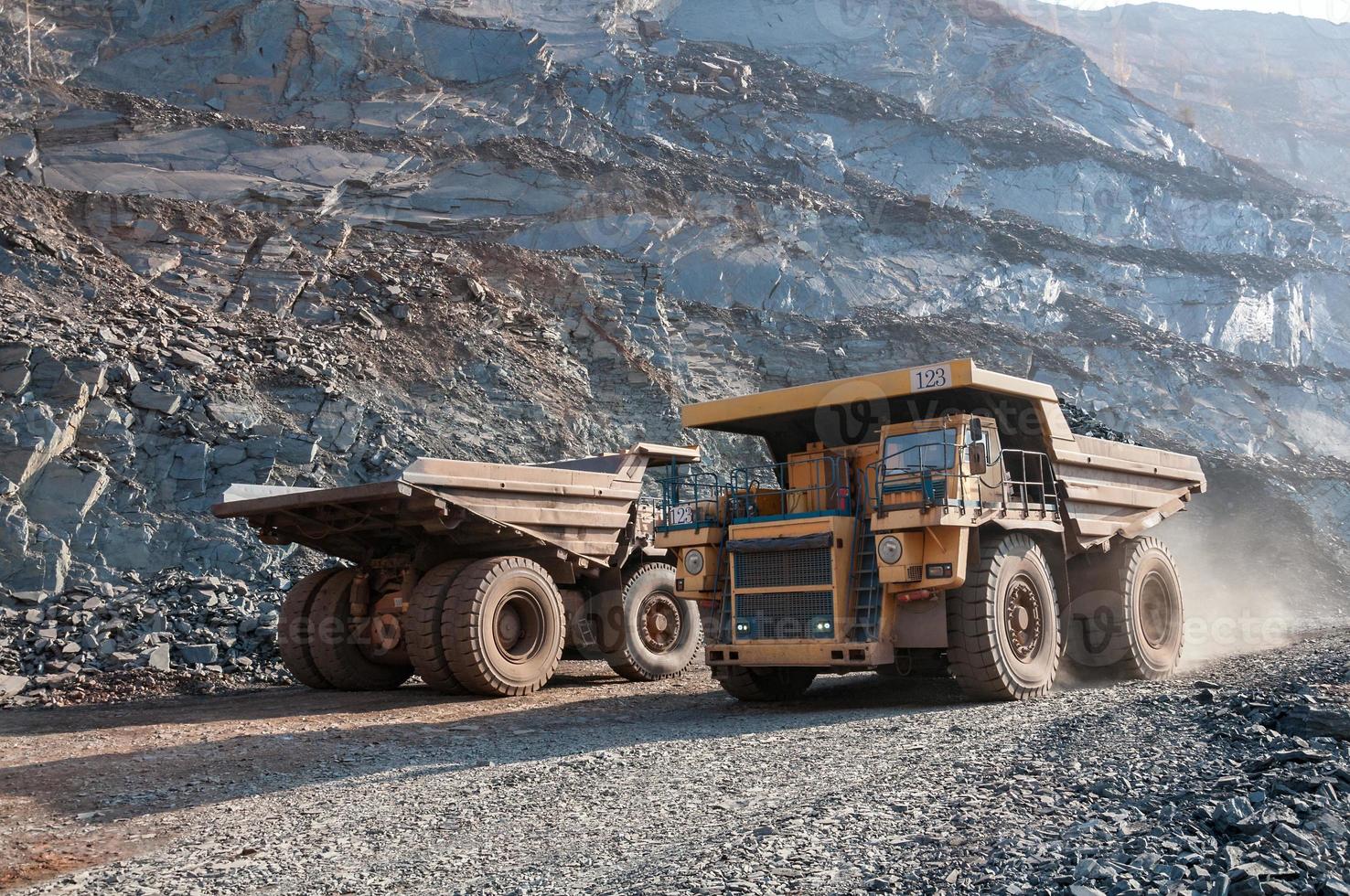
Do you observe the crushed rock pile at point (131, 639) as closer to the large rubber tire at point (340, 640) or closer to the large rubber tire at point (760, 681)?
the large rubber tire at point (340, 640)

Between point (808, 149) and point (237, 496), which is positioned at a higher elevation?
point (808, 149)

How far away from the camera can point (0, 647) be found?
12.6 meters

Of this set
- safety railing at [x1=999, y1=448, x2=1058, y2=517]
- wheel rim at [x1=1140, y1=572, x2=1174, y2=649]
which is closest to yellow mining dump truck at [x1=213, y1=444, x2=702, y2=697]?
safety railing at [x1=999, y1=448, x2=1058, y2=517]

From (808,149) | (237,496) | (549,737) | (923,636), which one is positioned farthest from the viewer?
(808,149)

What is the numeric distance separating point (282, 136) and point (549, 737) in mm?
30468

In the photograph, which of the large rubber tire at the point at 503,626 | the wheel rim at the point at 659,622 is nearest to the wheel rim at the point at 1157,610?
the wheel rim at the point at 659,622

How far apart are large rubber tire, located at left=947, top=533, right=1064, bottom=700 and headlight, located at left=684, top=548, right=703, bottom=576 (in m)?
2.28

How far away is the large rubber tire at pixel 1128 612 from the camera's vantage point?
10953mm

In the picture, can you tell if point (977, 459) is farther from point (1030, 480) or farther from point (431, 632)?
point (431, 632)

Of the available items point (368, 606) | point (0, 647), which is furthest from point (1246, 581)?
point (0, 647)

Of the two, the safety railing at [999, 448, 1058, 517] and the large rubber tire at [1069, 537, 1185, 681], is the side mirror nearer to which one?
the safety railing at [999, 448, 1058, 517]

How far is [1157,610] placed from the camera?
38.6 ft

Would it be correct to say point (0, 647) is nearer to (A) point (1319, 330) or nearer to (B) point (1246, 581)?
(B) point (1246, 581)

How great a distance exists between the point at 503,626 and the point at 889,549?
416 cm
